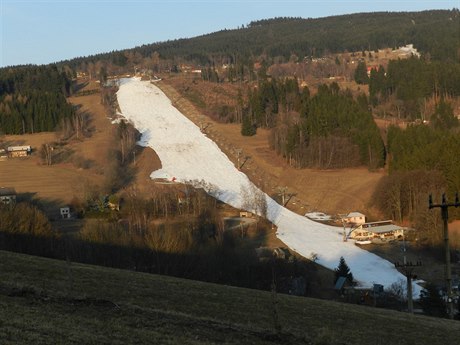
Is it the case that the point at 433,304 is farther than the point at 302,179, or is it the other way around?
the point at 302,179

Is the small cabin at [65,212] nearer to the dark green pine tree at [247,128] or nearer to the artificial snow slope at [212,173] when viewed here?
the artificial snow slope at [212,173]

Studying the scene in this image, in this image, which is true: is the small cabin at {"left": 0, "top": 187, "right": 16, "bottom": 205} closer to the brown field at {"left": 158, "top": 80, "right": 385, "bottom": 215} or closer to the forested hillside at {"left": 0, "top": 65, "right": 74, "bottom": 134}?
the brown field at {"left": 158, "top": 80, "right": 385, "bottom": 215}

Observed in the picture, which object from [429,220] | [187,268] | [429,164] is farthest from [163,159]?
[187,268]

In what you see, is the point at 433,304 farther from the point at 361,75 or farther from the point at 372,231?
the point at 361,75

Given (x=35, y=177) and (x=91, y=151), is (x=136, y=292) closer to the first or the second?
(x=35, y=177)

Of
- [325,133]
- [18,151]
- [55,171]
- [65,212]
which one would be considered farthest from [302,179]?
[18,151]

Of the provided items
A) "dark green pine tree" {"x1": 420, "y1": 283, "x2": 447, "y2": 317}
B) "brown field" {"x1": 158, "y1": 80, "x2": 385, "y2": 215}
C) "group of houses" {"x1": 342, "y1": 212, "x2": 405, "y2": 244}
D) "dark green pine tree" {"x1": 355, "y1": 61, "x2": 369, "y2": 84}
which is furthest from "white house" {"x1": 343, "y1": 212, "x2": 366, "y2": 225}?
"dark green pine tree" {"x1": 355, "y1": 61, "x2": 369, "y2": 84}
